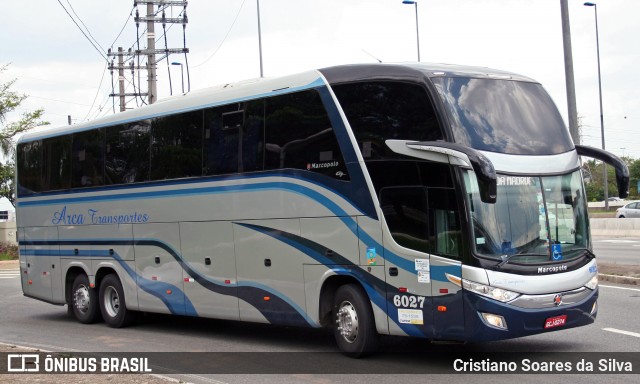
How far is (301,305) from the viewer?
13.1m

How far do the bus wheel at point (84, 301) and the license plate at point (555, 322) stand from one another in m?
10.5

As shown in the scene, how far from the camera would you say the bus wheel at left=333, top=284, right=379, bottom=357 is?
39.0ft

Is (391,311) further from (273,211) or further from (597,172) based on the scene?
(597,172)

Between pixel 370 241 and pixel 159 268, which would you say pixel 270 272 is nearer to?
pixel 370 241

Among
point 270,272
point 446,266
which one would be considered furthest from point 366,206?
point 270,272

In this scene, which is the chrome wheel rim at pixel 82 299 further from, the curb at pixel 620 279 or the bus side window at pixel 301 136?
the curb at pixel 620 279

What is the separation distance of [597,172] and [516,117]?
11606 cm

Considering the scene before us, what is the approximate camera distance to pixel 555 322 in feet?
35.6

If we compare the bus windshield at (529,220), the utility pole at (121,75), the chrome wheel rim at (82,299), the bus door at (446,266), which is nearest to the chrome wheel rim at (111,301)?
the chrome wheel rim at (82,299)

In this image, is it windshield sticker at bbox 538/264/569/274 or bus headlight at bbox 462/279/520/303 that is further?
windshield sticker at bbox 538/264/569/274

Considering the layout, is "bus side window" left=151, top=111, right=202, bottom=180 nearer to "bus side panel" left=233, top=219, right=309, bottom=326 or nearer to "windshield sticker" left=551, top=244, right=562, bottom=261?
"bus side panel" left=233, top=219, right=309, bottom=326

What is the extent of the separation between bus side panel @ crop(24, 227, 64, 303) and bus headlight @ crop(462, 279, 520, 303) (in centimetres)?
1131

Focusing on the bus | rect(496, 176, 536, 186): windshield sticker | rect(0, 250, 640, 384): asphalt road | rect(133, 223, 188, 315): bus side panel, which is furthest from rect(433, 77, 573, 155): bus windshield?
rect(133, 223, 188, 315): bus side panel

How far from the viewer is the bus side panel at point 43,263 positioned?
19156 mm
